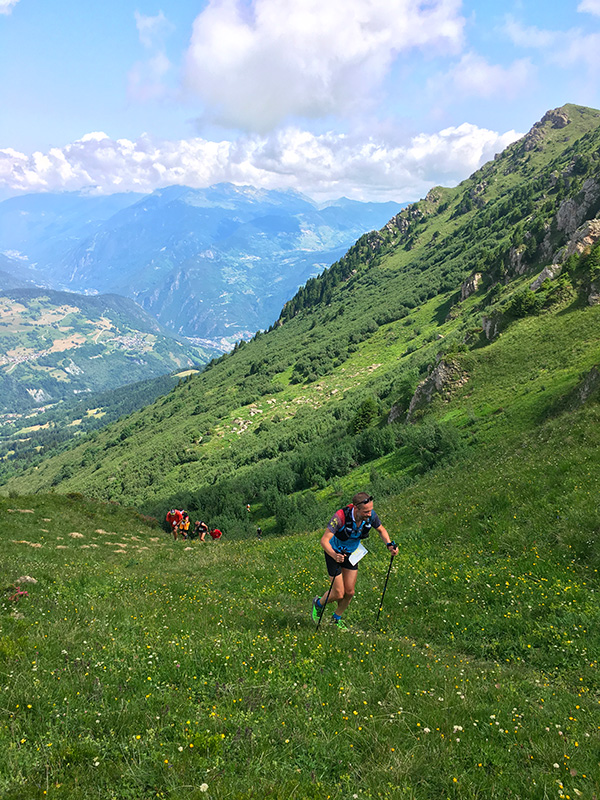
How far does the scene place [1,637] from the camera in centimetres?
724

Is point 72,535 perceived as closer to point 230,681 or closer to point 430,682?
point 230,681

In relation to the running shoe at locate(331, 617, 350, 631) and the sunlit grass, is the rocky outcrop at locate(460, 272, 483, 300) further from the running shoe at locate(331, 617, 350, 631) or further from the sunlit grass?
the running shoe at locate(331, 617, 350, 631)

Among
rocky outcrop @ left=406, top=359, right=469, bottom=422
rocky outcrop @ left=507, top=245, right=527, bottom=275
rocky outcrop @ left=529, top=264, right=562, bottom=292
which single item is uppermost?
rocky outcrop @ left=507, top=245, right=527, bottom=275

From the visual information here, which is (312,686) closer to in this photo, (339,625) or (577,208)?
(339,625)

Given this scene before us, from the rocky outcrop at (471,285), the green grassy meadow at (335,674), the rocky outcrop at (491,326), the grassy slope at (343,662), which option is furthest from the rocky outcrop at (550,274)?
the rocky outcrop at (471,285)

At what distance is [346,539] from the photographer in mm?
8648

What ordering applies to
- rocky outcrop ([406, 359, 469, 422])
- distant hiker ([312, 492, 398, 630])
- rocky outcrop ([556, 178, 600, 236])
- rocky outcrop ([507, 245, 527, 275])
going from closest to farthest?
distant hiker ([312, 492, 398, 630]) → rocky outcrop ([406, 359, 469, 422]) → rocky outcrop ([556, 178, 600, 236]) → rocky outcrop ([507, 245, 527, 275])

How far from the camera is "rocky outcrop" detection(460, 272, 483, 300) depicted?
312 feet

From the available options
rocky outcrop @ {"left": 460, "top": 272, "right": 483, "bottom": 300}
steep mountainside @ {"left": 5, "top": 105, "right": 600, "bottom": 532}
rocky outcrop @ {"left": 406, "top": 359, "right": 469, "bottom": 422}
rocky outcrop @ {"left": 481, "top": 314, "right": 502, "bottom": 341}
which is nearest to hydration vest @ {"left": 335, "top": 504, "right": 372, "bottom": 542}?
steep mountainside @ {"left": 5, "top": 105, "right": 600, "bottom": 532}

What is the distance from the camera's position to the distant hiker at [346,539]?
27.5 ft

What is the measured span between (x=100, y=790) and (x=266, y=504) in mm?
46085

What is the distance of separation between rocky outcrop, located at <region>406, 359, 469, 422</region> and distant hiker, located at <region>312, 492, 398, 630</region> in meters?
35.7

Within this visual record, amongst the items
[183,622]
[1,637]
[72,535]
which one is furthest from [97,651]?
[72,535]

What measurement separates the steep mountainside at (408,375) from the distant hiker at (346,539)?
2006 centimetres
